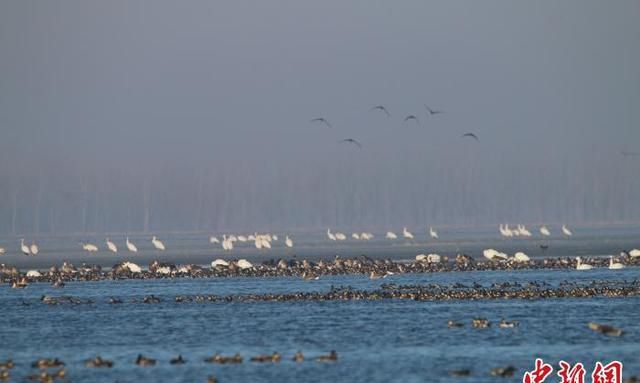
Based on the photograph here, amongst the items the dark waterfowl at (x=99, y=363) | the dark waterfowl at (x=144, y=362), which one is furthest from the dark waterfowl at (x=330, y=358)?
the dark waterfowl at (x=99, y=363)

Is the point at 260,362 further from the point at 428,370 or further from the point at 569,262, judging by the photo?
the point at 569,262

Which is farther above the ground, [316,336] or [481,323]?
[481,323]

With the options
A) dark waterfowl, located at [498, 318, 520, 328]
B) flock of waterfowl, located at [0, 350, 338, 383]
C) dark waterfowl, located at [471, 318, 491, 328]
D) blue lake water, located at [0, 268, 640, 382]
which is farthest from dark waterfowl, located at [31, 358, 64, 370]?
dark waterfowl, located at [498, 318, 520, 328]

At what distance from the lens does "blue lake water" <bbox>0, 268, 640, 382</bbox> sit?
39469 millimetres

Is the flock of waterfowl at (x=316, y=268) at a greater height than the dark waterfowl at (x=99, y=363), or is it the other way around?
the flock of waterfowl at (x=316, y=268)

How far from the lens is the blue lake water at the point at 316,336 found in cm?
3947

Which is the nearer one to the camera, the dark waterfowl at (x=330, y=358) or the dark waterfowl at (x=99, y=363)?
the dark waterfowl at (x=330, y=358)

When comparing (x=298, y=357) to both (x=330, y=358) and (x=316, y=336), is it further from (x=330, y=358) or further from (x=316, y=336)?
(x=316, y=336)

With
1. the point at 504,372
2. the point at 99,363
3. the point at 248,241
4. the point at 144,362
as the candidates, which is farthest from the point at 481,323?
the point at 248,241

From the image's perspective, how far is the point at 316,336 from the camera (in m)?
47.6

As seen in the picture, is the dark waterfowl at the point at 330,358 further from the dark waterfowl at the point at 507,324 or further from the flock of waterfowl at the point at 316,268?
the flock of waterfowl at the point at 316,268

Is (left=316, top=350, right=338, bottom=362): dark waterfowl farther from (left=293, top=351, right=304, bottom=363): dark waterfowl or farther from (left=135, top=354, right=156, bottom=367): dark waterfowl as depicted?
(left=135, top=354, right=156, bottom=367): dark waterfowl

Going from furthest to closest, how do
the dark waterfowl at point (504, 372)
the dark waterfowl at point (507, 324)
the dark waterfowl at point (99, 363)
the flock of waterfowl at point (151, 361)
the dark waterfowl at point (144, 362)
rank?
the dark waterfowl at point (507, 324)
the dark waterfowl at point (99, 363)
the dark waterfowl at point (144, 362)
the flock of waterfowl at point (151, 361)
the dark waterfowl at point (504, 372)

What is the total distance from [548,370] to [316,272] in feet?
136
